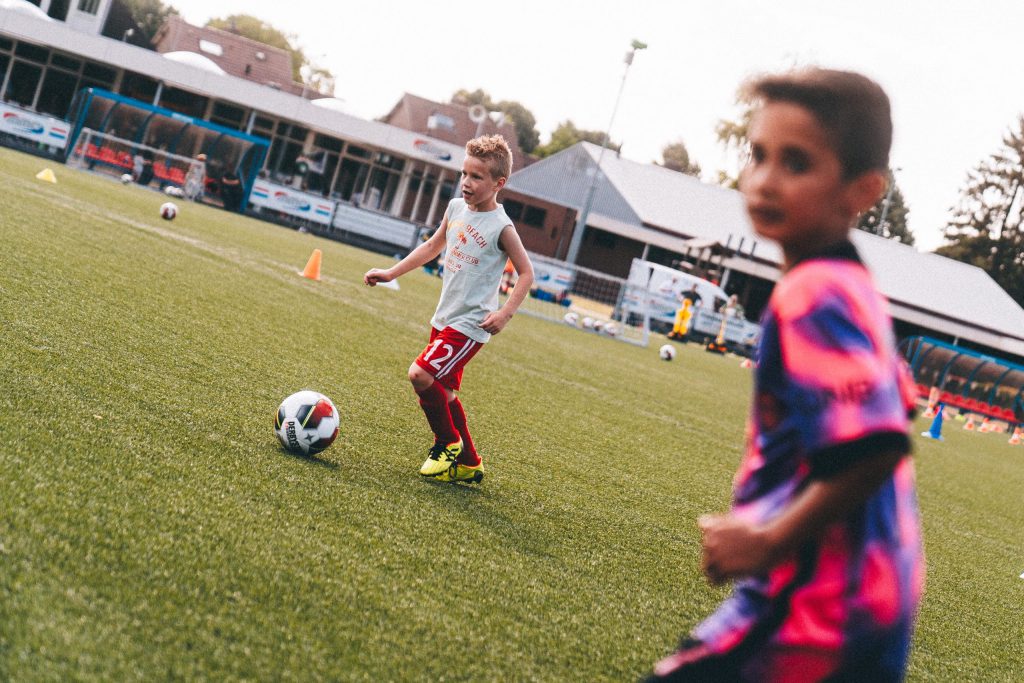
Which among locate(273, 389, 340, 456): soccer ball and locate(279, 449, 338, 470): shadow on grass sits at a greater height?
locate(273, 389, 340, 456): soccer ball

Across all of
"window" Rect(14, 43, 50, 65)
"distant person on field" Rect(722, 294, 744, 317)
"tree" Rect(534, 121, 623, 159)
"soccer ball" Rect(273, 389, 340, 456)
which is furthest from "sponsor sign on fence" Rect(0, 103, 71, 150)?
"tree" Rect(534, 121, 623, 159)

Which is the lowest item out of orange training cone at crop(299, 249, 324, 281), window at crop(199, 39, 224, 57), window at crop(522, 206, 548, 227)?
orange training cone at crop(299, 249, 324, 281)

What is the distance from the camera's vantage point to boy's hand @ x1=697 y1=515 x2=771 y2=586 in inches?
65.7

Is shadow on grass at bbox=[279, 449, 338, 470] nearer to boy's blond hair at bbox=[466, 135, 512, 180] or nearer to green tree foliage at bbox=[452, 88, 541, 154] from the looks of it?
boy's blond hair at bbox=[466, 135, 512, 180]

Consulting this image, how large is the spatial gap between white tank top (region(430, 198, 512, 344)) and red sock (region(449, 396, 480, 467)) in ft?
1.75

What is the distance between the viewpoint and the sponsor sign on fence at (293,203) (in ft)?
109

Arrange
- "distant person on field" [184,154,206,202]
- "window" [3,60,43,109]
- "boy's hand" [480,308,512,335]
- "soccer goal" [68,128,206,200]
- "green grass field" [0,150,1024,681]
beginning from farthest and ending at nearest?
"window" [3,60,43,109] < "distant person on field" [184,154,206,202] < "soccer goal" [68,128,206,200] < "boy's hand" [480,308,512,335] < "green grass field" [0,150,1024,681]

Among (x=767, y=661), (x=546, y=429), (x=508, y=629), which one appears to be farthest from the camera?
(x=546, y=429)

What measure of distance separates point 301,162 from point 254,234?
21304 mm

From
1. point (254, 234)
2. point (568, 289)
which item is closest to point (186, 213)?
point (254, 234)

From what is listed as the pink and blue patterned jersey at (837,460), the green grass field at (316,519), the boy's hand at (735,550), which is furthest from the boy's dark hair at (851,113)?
the green grass field at (316,519)

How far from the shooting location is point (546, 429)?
28.4ft

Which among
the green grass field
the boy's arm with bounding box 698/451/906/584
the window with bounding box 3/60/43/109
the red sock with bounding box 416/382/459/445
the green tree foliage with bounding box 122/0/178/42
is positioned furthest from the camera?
the green tree foliage with bounding box 122/0/178/42

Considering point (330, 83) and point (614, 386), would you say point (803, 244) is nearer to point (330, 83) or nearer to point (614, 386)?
point (614, 386)
